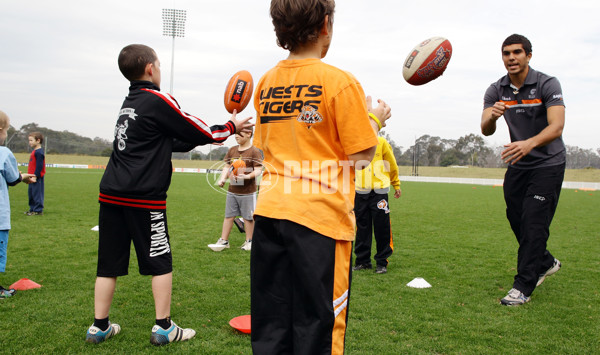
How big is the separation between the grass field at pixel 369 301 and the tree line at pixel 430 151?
149 feet

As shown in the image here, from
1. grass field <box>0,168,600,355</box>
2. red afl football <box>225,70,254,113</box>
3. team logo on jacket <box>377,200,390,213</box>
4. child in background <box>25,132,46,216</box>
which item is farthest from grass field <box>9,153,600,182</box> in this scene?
red afl football <box>225,70,254,113</box>

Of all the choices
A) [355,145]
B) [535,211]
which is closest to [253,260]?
[355,145]

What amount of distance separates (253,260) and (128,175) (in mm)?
1643

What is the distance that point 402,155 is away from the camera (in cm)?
6219

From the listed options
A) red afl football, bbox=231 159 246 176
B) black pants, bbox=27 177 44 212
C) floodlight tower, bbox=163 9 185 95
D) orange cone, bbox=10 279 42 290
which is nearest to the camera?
orange cone, bbox=10 279 42 290

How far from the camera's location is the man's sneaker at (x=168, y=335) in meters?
3.54

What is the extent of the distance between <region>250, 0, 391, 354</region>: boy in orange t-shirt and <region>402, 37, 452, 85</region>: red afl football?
184cm

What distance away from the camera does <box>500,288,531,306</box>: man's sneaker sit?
4656 millimetres

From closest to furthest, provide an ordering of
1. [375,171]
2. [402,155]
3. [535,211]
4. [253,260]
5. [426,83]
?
[253,260], [426,83], [535,211], [375,171], [402,155]

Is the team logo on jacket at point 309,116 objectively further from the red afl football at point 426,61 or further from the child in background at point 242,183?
the child in background at point 242,183

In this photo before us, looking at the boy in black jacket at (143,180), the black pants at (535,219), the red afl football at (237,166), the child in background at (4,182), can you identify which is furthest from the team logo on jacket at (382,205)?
the child in background at (4,182)

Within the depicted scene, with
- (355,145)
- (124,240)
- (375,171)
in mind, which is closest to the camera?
(355,145)

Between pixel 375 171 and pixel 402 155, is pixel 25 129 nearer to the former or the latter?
pixel 402 155

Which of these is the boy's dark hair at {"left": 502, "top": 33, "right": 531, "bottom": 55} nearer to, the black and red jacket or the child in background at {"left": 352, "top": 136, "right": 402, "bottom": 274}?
the child in background at {"left": 352, "top": 136, "right": 402, "bottom": 274}
